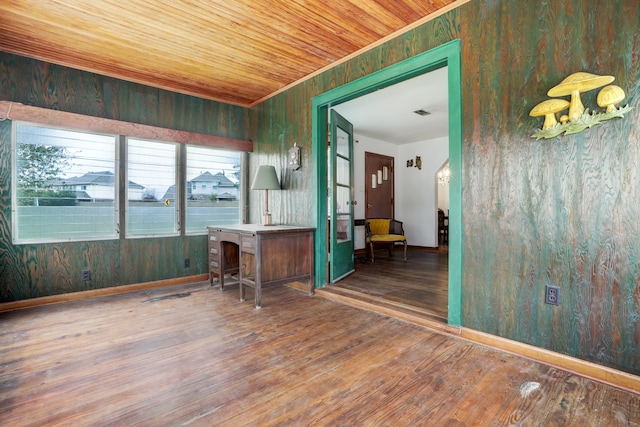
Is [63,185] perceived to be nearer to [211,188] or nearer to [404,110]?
[211,188]

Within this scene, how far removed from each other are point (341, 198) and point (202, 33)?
2.34 metres

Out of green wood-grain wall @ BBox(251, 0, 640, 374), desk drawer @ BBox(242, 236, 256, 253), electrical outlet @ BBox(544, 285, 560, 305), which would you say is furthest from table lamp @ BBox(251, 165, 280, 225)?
electrical outlet @ BBox(544, 285, 560, 305)

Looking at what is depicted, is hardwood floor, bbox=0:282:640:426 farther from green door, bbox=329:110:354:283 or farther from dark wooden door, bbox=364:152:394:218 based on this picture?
dark wooden door, bbox=364:152:394:218

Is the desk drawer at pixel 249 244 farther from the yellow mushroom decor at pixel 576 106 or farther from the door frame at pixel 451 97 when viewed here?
the yellow mushroom decor at pixel 576 106

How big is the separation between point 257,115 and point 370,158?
2850 millimetres

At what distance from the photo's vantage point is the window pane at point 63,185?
3.04 m

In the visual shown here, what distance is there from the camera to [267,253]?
121 inches

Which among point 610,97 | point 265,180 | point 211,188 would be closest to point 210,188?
point 211,188

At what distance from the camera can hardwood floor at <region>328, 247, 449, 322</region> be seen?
2915mm

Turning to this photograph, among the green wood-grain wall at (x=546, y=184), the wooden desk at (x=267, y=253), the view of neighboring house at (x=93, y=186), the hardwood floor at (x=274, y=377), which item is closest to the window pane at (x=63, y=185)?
the view of neighboring house at (x=93, y=186)

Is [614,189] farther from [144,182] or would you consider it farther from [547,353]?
[144,182]

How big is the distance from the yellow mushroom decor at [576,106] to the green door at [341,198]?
2.17 meters

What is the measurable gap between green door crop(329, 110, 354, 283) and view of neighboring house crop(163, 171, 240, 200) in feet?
5.33

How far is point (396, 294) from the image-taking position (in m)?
3.20
